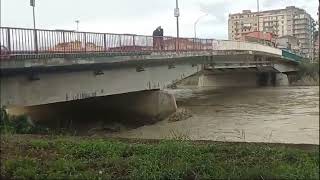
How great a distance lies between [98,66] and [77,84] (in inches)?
71.3

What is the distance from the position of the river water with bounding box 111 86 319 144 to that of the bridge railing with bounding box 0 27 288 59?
392cm

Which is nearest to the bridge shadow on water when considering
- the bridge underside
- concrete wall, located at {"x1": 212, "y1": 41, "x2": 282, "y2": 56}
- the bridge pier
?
the bridge pier

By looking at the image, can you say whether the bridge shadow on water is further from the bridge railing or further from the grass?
the grass

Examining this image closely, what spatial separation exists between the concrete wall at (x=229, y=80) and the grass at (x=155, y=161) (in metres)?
41.5

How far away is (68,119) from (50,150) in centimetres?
1846

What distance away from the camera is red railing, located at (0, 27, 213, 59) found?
53.0 ft

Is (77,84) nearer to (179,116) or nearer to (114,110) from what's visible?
(114,110)

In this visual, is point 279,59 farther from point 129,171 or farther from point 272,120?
point 129,171

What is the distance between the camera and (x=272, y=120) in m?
23.3

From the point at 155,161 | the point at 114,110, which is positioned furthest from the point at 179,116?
the point at 155,161

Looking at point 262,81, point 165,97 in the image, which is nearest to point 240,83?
point 262,81

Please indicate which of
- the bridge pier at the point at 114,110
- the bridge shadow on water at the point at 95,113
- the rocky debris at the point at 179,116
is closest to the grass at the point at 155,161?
the bridge shadow on water at the point at 95,113

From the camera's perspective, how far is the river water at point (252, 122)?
18.2 m

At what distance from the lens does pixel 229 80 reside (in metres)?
54.2
